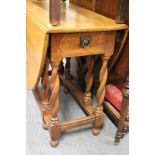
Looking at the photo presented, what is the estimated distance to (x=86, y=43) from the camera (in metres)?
1.23

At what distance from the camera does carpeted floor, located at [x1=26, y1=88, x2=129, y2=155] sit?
1.46 m

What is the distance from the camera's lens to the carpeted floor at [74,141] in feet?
4.80

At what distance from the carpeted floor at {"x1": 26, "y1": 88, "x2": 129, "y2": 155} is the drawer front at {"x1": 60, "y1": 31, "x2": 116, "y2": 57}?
0.64m

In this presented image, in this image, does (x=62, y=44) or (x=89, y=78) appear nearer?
(x=62, y=44)

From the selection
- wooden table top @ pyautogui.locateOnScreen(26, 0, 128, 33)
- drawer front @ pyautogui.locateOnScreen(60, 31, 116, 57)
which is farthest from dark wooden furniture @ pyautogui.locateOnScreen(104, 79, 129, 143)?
wooden table top @ pyautogui.locateOnScreen(26, 0, 128, 33)

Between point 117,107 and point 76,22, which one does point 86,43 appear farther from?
point 117,107

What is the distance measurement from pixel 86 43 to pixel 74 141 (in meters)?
0.71

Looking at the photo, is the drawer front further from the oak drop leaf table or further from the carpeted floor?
the carpeted floor

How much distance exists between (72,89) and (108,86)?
1.19ft

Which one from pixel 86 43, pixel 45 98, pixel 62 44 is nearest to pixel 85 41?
pixel 86 43

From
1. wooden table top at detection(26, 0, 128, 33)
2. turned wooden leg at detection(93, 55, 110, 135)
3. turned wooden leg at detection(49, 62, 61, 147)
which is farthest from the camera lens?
turned wooden leg at detection(93, 55, 110, 135)
